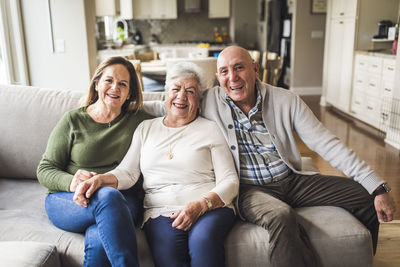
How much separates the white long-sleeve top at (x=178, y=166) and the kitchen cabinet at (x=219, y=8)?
7515 mm

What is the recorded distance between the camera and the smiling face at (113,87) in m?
2.10

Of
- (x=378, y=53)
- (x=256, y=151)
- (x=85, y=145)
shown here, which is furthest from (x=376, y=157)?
(x=85, y=145)

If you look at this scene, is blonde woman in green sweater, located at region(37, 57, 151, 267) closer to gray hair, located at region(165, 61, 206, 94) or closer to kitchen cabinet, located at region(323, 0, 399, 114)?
gray hair, located at region(165, 61, 206, 94)

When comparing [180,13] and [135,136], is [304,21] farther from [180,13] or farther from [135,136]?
[135,136]

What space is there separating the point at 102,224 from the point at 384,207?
4.11 ft

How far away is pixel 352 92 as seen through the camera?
6.03 metres

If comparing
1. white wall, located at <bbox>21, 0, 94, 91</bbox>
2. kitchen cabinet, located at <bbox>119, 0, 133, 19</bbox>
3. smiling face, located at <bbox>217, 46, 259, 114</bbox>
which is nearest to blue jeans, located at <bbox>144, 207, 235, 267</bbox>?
smiling face, located at <bbox>217, 46, 259, 114</bbox>

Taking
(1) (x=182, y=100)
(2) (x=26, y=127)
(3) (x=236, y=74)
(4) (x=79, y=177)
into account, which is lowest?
(4) (x=79, y=177)

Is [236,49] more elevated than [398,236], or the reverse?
[236,49]

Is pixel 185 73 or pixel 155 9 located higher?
pixel 155 9

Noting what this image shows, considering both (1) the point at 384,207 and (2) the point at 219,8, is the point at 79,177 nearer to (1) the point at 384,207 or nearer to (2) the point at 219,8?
(1) the point at 384,207

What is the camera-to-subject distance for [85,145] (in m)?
2.02

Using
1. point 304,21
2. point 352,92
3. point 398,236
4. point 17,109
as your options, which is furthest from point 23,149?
point 304,21

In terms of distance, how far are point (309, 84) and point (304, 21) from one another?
1208mm
